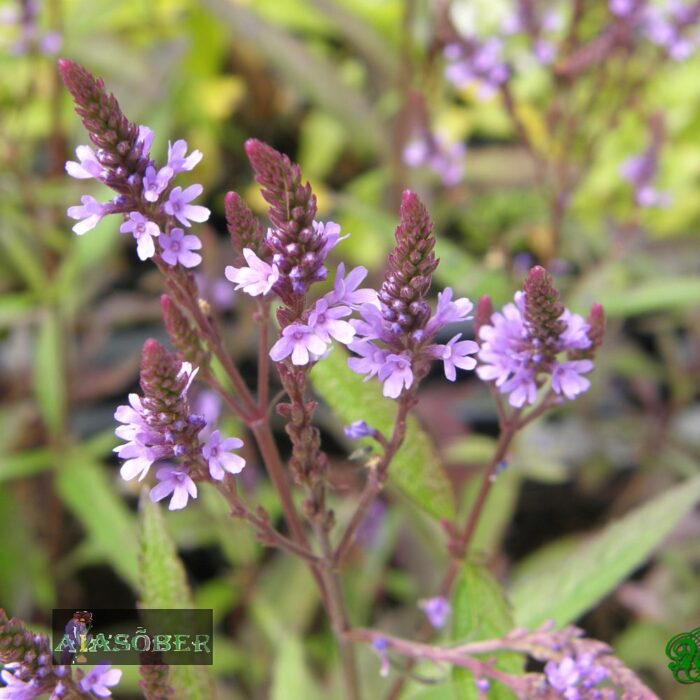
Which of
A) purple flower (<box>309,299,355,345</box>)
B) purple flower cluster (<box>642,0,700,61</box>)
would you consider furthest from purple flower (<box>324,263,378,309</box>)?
purple flower cluster (<box>642,0,700,61</box>)

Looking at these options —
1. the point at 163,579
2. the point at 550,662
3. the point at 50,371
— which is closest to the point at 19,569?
the point at 50,371

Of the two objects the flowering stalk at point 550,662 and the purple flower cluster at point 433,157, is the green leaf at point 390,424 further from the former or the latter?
the purple flower cluster at point 433,157

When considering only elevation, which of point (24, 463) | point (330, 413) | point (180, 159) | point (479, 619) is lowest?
point (479, 619)

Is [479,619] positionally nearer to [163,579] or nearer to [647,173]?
[163,579]

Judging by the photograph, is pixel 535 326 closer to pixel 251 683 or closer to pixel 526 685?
pixel 526 685

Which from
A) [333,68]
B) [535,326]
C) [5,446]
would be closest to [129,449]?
[535,326]

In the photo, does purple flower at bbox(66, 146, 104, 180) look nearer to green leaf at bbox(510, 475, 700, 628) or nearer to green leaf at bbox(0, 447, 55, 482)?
green leaf at bbox(510, 475, 700, 628)
